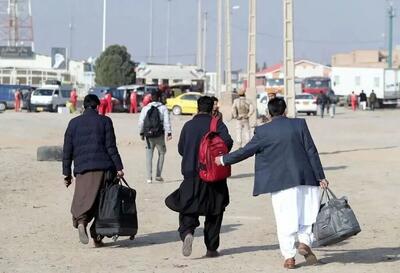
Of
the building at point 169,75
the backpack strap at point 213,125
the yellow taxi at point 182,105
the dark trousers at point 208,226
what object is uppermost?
the building at point 169,75

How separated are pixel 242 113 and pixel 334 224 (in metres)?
13.0

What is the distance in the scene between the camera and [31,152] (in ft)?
82.2

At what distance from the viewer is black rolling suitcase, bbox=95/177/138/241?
951cm

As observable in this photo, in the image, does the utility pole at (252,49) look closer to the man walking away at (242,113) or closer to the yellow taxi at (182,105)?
the man walking away at (242,113)

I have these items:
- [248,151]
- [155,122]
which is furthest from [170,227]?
[155,122]

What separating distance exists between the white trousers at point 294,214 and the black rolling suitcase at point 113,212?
77.7 inches

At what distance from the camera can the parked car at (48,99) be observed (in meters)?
55.5

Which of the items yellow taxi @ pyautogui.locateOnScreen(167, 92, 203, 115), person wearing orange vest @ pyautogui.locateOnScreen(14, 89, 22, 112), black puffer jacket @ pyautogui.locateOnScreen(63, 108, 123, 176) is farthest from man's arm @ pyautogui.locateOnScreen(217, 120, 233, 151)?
person wearing orange vest @ pyautogui.locateOnScreen(14, 89, 22, 112)

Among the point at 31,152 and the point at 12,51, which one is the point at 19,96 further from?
the point at 12,51

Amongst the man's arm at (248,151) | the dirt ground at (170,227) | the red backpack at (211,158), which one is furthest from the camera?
the dirt ground at (170,227)

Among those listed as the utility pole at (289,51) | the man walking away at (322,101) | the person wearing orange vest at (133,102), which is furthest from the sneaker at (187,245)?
the person wearing orange vest at (133,102)

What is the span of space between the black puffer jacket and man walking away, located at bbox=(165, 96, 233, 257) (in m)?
0.91

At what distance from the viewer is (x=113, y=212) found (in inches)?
374

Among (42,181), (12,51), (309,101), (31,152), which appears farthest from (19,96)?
(12,51)
